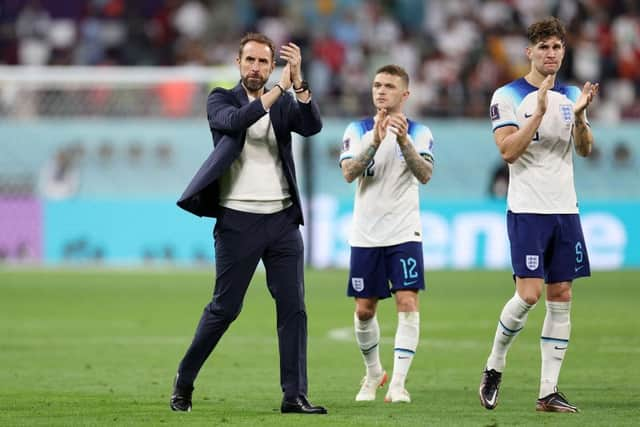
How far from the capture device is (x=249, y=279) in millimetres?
8703

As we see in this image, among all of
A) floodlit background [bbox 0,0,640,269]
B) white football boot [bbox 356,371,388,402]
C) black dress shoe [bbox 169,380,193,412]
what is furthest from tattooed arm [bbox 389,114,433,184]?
floodlit background [bbox 0,0,640,269]

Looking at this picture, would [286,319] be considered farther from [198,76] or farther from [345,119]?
[345,119]

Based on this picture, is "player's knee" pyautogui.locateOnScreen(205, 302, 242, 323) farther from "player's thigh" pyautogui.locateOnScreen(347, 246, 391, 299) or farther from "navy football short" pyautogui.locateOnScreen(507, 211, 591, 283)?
"navy football short" pyautogui.locateOnScreen(507, 211, 591, 283)

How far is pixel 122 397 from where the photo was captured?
31.4ft

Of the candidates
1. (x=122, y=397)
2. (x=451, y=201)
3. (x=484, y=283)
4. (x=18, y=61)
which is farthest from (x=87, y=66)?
(x=122, y=397)

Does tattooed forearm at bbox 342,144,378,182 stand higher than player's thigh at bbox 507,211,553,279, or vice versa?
tattooed forearm at bbox 342,144,378,182

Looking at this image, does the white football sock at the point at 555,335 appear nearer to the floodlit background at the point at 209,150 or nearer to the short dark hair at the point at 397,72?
the short dark hair at the point at 397,72

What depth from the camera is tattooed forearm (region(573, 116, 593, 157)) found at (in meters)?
8.80

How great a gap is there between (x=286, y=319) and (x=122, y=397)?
1.55 metres

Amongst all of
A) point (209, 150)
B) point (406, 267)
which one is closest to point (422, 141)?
point (406, 267)

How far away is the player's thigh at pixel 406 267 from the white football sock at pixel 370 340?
0.33m

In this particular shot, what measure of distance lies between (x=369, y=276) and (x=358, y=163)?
0.80m

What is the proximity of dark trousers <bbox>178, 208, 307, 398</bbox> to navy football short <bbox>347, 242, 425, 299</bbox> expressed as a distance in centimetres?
95

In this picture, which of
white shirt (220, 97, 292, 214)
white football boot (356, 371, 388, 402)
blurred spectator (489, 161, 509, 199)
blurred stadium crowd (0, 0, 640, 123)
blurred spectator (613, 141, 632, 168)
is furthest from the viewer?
blurred stadium crowd (0, 0, 640, 123)
